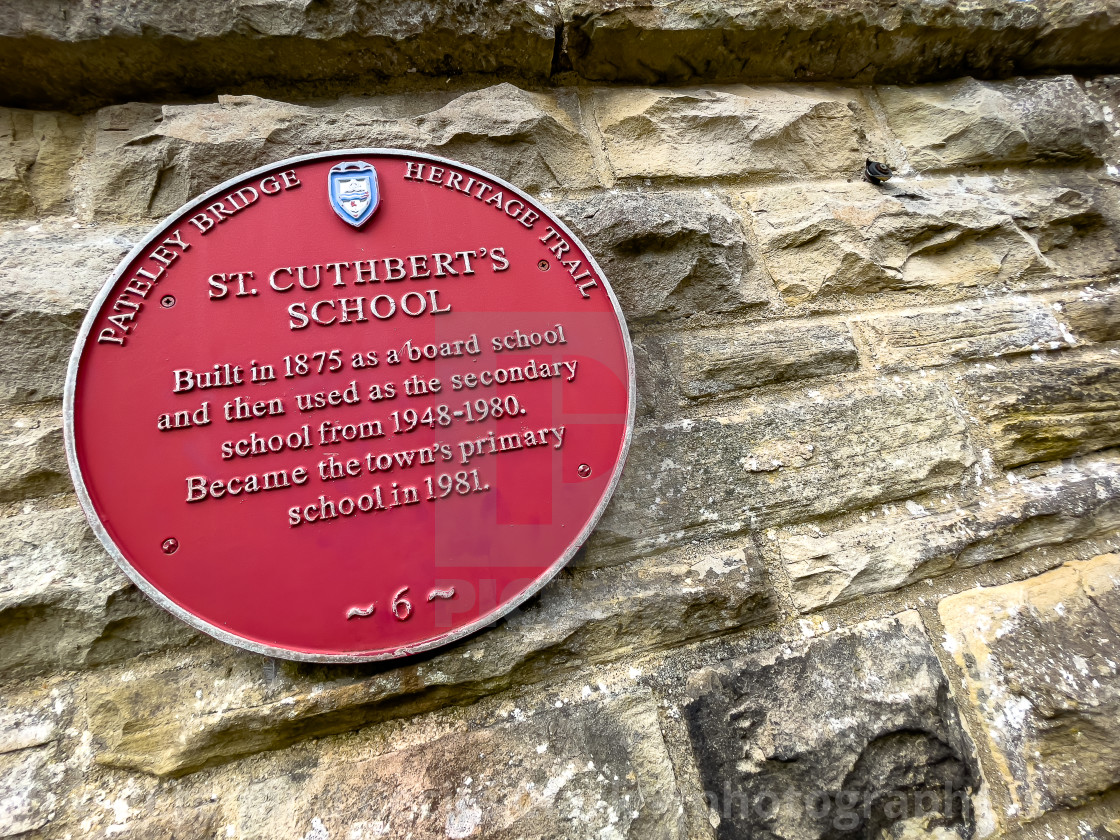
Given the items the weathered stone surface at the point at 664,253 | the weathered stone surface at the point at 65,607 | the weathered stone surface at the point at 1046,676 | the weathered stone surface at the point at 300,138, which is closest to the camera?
the weathered stone surface at the point at 65,607

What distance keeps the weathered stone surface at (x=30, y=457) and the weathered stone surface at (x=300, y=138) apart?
558 millimetres

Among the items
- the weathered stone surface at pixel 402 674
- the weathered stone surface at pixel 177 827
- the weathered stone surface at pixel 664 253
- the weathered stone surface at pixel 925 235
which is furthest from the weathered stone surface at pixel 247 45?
the weathered stone surface at pixel 177 827

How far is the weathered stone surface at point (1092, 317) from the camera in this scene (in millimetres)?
1790

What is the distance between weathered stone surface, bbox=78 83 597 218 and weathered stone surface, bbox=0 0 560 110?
0.28ft

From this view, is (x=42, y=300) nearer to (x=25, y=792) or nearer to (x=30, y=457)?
(x=30, y=457)

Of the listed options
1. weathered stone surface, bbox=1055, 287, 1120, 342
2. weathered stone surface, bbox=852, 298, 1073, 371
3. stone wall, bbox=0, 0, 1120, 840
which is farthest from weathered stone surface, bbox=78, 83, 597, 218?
weathered stone surface, bbox=1055, 287, 1120, 342

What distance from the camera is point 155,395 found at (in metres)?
1.21

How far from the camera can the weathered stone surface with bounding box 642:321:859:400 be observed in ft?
5.07

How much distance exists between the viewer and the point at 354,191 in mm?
1404

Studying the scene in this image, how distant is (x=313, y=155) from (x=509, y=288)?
0.57 metres

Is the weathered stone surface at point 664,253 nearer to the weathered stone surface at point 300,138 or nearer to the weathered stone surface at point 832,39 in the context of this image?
the weathered stone surface at point 300,138

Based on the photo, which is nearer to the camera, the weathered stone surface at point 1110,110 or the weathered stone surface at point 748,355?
the weathered stone surface at point 748,355

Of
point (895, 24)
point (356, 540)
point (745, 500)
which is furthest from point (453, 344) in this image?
point (895, 24)

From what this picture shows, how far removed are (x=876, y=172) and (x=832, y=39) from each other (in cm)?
49
